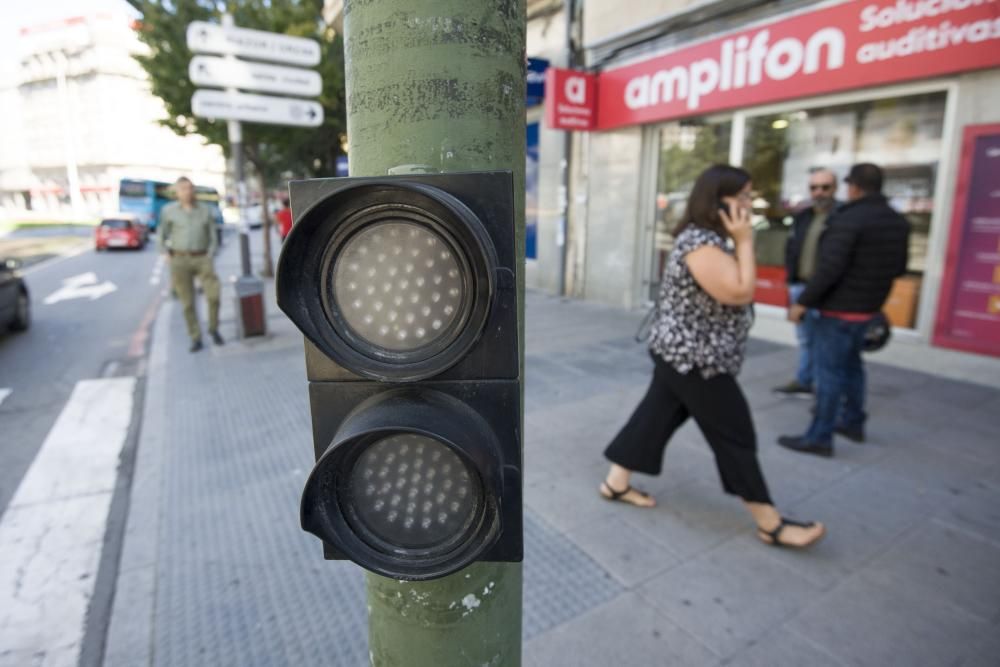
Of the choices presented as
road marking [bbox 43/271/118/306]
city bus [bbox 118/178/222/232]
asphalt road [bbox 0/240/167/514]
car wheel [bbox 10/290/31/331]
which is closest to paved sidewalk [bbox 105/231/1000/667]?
asphalt road [bbox 0/240/167/514]

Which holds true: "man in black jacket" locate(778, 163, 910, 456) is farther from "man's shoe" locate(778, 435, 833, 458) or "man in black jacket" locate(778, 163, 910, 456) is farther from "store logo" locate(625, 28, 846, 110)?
"store logo" locate(625, 28, 846, 110)

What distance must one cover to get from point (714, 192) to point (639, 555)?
178 centimetres

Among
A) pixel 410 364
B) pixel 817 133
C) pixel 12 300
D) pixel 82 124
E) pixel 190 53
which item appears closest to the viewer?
pixel 410 364

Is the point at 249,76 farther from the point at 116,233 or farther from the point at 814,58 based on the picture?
the point at 116,233

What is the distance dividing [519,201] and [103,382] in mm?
6869

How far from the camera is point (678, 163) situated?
8664 millimetres

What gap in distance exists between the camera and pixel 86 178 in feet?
241

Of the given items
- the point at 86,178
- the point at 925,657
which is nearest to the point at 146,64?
the point at 925,657

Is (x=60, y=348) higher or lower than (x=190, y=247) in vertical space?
lower

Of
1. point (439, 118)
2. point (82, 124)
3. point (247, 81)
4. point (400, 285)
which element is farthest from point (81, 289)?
point (82, 124)

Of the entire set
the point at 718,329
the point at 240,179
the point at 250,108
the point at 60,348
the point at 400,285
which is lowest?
the point at 60,348

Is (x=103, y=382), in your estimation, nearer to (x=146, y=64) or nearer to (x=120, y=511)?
(x=120, y=511)

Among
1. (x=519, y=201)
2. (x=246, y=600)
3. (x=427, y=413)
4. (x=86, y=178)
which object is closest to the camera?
(x=427, y=413)

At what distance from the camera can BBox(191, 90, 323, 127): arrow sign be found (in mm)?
6820
